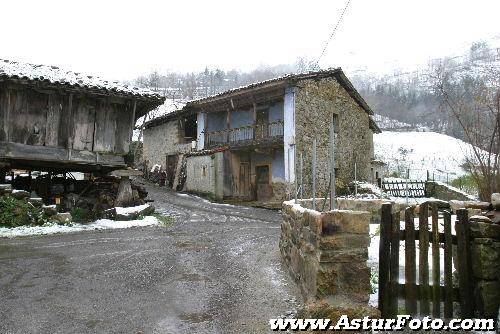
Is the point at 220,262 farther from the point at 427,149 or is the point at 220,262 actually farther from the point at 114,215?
the point at 427,149

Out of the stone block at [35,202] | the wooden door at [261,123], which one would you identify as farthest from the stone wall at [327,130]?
the stone block at [35,202]

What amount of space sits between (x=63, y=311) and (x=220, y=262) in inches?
104

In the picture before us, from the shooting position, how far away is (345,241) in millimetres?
3486

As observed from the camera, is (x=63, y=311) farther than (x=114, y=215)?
No

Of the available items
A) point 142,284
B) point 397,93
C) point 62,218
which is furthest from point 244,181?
point 397,93

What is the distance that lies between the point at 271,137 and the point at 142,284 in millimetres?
13328

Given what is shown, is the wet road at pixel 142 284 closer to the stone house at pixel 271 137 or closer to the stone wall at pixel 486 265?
the stone wall at pixel 486 265

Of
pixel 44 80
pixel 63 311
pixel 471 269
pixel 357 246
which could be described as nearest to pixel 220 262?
pixel 63 311

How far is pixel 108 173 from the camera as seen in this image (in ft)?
38.7

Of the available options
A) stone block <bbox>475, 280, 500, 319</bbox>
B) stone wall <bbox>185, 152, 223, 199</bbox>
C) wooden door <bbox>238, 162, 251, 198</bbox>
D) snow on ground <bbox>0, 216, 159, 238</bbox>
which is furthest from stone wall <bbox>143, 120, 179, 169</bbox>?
Answer: stone block <bbox>475, 280, 500, 319</bbox>

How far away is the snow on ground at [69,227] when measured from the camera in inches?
332

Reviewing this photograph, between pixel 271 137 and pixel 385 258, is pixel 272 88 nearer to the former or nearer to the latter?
pixel 271 137

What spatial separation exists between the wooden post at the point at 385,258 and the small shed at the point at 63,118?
910 centimetres

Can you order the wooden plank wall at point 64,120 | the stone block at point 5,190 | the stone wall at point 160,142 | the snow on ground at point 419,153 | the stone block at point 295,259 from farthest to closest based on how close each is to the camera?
the snow on ground at point 419,153 → the stone wall at point 160,142 → the wooden plank wall at point 64,120 → the stone block at point 5,190 → the stone block at point 295,259
